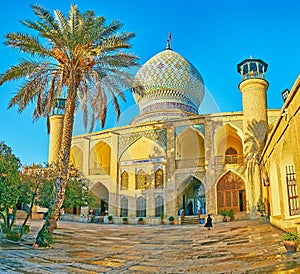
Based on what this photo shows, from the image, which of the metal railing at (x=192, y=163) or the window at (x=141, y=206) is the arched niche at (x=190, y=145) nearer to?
the metal railing at (x=192, y=163)

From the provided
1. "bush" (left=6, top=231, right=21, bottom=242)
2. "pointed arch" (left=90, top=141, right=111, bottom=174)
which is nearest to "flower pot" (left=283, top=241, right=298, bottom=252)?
"bush" (left=6, top=231, right=21, bottom=242)

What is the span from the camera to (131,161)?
25.8 metres

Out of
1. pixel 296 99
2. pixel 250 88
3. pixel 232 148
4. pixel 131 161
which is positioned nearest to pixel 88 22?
pixel 296 99

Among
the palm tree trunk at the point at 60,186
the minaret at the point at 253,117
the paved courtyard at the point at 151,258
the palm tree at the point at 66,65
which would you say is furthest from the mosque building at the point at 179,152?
the palm tree trunk at the point at 60,186

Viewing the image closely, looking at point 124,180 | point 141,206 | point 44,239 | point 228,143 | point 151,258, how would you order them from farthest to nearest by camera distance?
1. point 124,180
2. point 228,143
3. point 141,206
4. point 44,239
5. point 151,258

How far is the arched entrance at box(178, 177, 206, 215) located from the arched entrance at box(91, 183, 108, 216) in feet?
22.2

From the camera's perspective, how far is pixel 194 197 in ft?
85.9

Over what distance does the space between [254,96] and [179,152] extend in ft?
22.9

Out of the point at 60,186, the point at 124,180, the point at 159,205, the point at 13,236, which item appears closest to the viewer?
the point at 60,186

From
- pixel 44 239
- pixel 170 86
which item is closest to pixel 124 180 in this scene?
pixel 170 86

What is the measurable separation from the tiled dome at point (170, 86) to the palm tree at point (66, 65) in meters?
15.7

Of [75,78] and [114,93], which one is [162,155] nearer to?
[114,93]

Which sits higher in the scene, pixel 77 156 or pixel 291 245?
pixel 77 156

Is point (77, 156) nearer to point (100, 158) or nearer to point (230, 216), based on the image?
point (100, 158)
